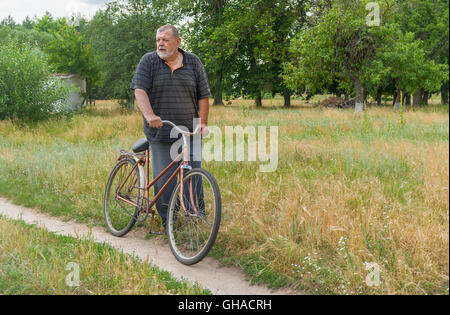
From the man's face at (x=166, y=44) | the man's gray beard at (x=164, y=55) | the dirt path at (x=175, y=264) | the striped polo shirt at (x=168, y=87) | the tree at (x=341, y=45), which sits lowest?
the dirt path at (x=175, y=264)

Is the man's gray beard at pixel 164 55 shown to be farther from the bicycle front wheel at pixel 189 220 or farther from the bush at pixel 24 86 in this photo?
the bush at pixel 24 86

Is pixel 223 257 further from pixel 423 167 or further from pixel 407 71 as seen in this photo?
pixel 407 71

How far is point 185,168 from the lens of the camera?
4.29 metres

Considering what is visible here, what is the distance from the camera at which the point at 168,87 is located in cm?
474

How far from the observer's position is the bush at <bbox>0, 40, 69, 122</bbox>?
17.6 m

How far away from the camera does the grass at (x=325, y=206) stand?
3455 mm

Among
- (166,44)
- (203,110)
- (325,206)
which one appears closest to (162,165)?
(203,110)

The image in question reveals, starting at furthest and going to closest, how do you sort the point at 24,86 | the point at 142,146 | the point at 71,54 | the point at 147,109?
the point at 71,54, the point at 24,86, the point at 142,146, the point at 147,109

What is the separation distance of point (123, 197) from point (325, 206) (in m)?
2.56

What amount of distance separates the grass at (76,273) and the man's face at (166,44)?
221 centimetres

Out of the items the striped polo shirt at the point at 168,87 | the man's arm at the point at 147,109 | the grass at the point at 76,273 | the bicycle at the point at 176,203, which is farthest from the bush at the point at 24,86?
the grass at the point at 76,273

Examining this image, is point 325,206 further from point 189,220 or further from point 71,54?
point 71,54

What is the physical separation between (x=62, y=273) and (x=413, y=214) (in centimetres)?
363

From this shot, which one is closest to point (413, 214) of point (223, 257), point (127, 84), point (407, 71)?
point (223, 257)
